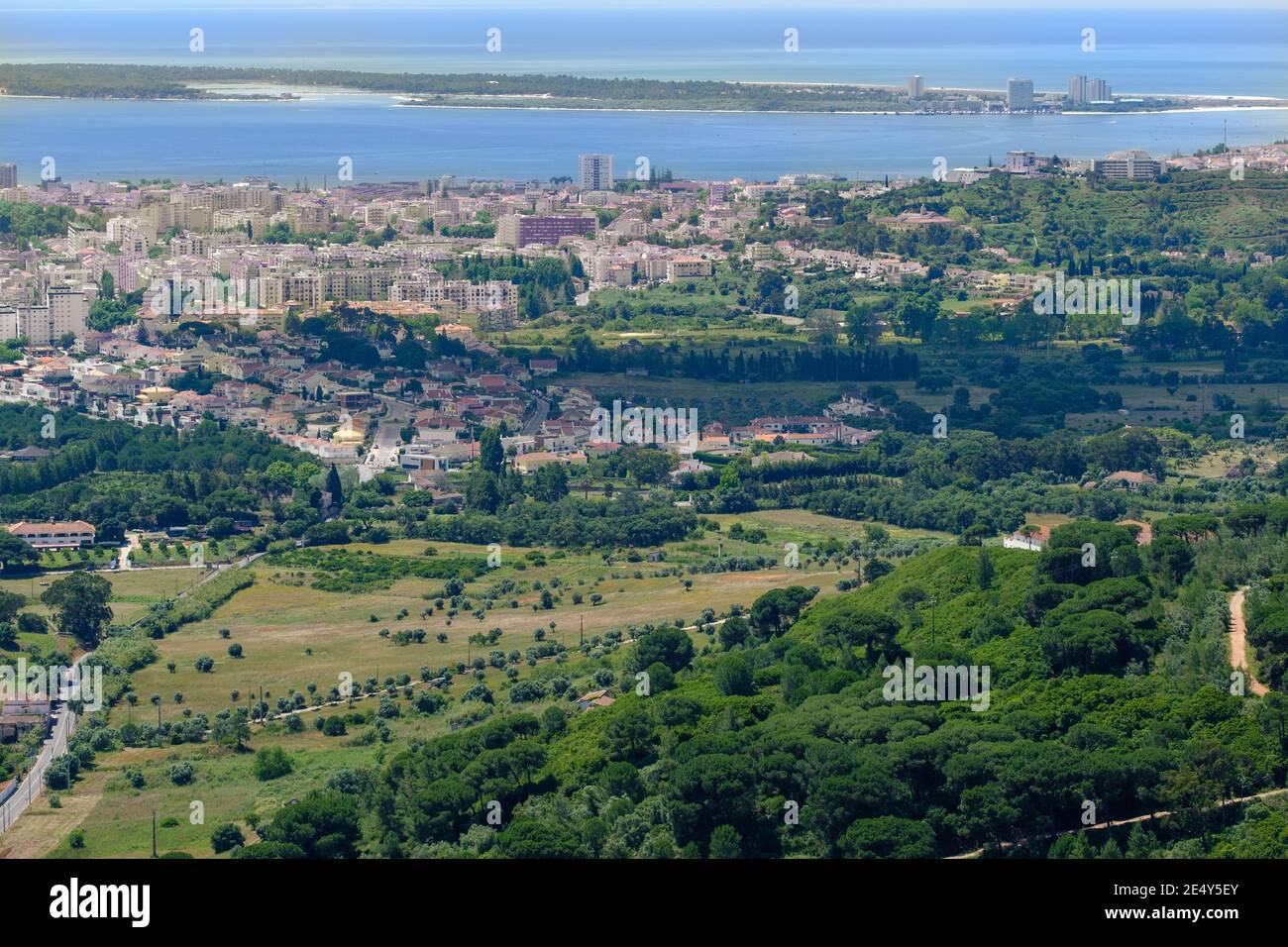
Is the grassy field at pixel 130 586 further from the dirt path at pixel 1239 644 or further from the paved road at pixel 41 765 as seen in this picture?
the dirt path at pixel 1239 644

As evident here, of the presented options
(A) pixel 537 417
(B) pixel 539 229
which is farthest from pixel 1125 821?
(B) pixel 539 229

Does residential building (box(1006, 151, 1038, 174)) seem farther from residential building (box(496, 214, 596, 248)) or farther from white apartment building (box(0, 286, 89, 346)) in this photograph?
white apartment building (box(0, 286, 89, 346))

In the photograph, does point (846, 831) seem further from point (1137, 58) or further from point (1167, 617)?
point (1137, 58)

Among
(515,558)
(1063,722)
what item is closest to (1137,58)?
(515,558)

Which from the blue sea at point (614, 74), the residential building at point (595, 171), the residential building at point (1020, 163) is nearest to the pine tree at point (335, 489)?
the residential building at point (1020, 163)

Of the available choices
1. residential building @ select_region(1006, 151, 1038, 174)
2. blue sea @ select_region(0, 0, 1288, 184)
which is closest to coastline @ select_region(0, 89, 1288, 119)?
blue sea @ select_region(0, 0, 1288, 184)
